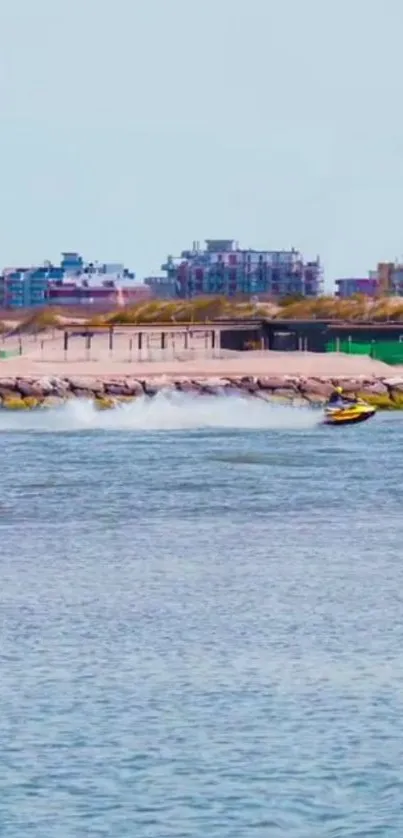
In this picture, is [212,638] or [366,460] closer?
[212,638]

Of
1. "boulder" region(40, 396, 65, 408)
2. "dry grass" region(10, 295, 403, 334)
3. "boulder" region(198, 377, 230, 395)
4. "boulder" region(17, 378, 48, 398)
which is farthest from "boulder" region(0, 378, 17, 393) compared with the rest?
"dry grass" region(10, 295, 403, 334)

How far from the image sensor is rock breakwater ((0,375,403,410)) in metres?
107

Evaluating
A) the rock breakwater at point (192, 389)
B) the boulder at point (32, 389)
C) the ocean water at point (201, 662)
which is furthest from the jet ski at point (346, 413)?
the ocean water at point (201, 662)

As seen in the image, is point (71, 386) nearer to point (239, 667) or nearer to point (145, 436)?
point (145, 436)

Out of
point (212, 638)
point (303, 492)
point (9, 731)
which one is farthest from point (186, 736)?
point (303, 492)

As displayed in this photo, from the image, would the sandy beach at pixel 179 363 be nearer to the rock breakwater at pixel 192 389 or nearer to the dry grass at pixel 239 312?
the rock breakwater at pixel 192 389

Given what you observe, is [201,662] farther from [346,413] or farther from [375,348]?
[375,348]

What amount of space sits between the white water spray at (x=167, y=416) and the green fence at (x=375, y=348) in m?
24.8

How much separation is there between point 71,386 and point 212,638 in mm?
79589

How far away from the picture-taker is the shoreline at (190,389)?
107 metres

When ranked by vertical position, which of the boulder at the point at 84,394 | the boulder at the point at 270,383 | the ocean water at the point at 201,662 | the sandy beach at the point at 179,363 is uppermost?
the ocean water at the point at 201,662

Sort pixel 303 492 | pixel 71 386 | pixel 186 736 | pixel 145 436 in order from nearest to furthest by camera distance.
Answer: pixel 186 736 → pixel 303 492 → pixel 145 436 → pixel 71 386

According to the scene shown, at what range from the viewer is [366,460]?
216ft

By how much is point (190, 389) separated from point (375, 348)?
997 inches
